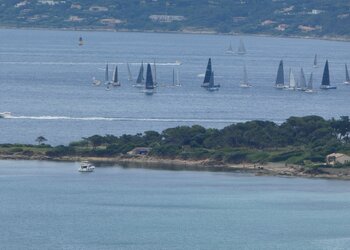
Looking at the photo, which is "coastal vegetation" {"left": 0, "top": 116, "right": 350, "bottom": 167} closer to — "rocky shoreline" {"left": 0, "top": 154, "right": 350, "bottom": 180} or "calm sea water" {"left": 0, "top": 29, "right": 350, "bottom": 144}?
"rocky shoreline" {"left": 0, "top": 154, "right": 350, "bottom": 180}

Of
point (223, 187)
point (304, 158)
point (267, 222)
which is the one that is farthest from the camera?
point (304, 158)

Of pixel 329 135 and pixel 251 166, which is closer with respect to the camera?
pixel 251 166

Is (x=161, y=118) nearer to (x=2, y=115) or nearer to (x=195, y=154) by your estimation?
(x=2, y=115)

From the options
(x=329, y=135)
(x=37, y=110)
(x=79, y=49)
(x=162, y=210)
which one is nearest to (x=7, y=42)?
(x=79, y=49)

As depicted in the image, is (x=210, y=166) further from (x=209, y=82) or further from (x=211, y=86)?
(x=209, y=82)

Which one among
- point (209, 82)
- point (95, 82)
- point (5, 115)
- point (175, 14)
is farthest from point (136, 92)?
point (175, 14)

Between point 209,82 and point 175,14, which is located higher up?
point 209,82

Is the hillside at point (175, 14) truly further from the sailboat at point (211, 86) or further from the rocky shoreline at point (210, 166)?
the rocky shoreline at point (210, 166)

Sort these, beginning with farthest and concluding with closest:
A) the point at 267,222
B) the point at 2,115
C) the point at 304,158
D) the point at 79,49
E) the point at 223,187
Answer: the point at 79,49 → the point at 2,115 → the point at 304,158 → the point at 223,187 → the point at 267,222
